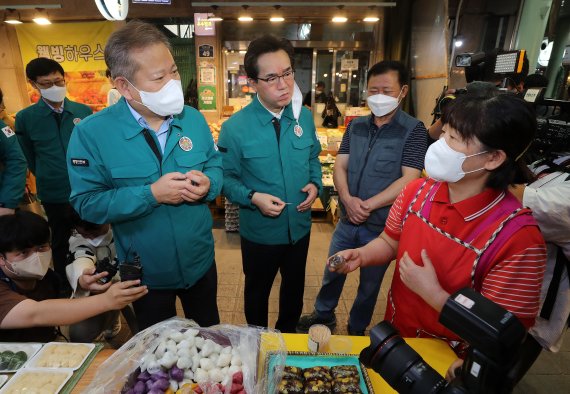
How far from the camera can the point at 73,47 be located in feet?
21.2

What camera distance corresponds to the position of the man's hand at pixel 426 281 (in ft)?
3.63

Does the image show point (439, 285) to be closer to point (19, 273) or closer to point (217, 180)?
point (217, 180)

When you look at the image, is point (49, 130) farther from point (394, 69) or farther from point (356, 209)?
point (394, 69)

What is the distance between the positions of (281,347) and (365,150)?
1447 millimetres

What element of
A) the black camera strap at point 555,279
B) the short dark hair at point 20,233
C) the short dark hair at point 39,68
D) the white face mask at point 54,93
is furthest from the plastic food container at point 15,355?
the short dark hair at point 39,68

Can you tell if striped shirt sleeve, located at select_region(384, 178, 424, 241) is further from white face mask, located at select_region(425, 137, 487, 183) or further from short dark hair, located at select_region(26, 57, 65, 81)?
short dark hair, located at select_region(26, 57, 65, 81)

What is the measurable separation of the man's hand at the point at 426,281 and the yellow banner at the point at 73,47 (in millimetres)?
7226

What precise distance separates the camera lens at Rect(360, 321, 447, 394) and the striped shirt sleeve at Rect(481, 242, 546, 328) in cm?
42

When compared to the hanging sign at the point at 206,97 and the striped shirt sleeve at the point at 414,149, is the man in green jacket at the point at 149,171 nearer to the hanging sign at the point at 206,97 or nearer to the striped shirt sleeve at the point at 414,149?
the striped shirt sleeve at the point at 414,149

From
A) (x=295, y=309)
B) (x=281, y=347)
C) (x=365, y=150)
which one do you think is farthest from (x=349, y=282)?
(x=281, y=347)

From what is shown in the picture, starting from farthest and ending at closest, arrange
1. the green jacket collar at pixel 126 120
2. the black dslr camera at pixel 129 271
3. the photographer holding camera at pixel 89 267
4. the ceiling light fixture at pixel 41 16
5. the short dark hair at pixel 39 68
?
1. the ceiling light fixture at pixel 41 16
2. the short dark hair at pixel 39 68
3. the photographer holding camera at pixel 89 267
4. the green jacket collar at pixel 126 120
5. the black dslr camera at pixel 129 271

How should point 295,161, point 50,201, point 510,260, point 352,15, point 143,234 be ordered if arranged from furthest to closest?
point 352,15 < point 50,201 < point 295,161 < point 143,234 < point 510,260

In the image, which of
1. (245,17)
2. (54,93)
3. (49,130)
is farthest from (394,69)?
(245,17)

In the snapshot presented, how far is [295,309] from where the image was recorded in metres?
2.30
